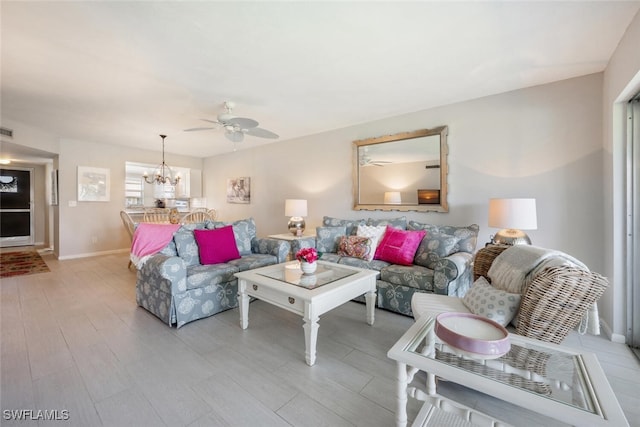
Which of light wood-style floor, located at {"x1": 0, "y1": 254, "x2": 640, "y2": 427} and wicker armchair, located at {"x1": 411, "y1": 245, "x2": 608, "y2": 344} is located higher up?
wicker armchair, located at {"x1": 411, "y1": 245, "x2": 608, "y2": 344}

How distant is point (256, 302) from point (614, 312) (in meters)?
3.36

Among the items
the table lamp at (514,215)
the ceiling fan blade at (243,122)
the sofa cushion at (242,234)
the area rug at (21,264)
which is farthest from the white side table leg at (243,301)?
the area rug at (21,264)

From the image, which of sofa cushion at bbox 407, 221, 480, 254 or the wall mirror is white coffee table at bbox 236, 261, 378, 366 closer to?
sofa cushion at bbox 407, 221, 480, 254

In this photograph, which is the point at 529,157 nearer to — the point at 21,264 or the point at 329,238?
the point at 329,238

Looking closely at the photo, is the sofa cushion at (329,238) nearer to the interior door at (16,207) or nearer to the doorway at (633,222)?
the doorway at (633,222)

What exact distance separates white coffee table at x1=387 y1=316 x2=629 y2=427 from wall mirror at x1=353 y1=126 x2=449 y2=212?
7.88ft

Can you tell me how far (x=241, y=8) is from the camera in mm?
1722

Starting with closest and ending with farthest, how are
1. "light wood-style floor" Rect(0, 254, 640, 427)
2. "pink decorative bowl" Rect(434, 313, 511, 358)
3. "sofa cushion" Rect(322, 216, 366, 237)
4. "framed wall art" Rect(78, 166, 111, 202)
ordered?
1. "pink decorative bowl" Rect(434, 313, 511, 358)
2. "light wood-style floor" Rect(0, 254, 640, 427)
3. "sofa cushion" Rect(322, 216, 366, 237)
4. "framed wall art" Rect(78, 166, 111, 202)

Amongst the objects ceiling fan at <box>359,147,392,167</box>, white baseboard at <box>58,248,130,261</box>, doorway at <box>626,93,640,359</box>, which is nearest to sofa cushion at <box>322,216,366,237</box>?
ceiling fan at <box>359,147,392,167</box>

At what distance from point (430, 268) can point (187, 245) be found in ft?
8.83

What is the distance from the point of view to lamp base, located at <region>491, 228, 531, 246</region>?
2594 millimetres

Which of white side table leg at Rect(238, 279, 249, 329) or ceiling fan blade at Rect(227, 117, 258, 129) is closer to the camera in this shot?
white side table leg at Rect(238, 279, 249, 329)

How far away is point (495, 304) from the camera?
1.60 meters

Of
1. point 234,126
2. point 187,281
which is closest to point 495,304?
point 187,281
